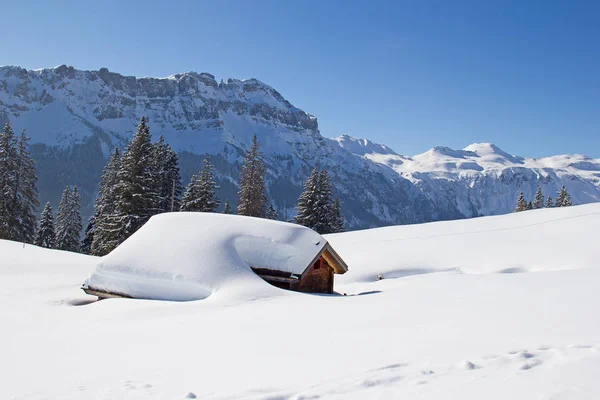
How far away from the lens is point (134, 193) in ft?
109

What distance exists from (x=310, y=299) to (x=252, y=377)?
21.6 ft

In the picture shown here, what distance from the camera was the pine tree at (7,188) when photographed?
117 ft

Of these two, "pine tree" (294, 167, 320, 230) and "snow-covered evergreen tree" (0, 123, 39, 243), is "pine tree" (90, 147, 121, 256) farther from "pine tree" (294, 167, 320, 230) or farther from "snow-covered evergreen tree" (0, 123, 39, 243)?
"pine tree" (294, 167, 320, 230)

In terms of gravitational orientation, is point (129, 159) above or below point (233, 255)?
above

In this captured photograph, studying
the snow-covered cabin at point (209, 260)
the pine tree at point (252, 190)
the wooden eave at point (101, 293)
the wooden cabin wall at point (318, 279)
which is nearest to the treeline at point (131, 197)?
the pine tree at point (252, 190)

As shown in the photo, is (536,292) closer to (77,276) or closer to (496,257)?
(496,257)

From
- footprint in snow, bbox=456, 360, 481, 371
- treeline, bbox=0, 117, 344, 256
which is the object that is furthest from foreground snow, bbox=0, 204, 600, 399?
treeline, bbox=0, 117, 344, 256

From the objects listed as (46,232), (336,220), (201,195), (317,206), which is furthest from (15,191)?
(336,220)

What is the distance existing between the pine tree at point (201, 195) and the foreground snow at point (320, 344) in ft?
76.3

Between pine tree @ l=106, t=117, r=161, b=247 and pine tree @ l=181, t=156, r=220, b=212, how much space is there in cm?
439

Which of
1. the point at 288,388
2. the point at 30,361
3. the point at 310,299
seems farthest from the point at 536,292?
the point at 30,361

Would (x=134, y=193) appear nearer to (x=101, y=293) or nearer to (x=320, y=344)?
(x=101, y=293)

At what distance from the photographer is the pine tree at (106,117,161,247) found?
32.9m

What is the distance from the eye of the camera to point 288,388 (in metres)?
5.39
